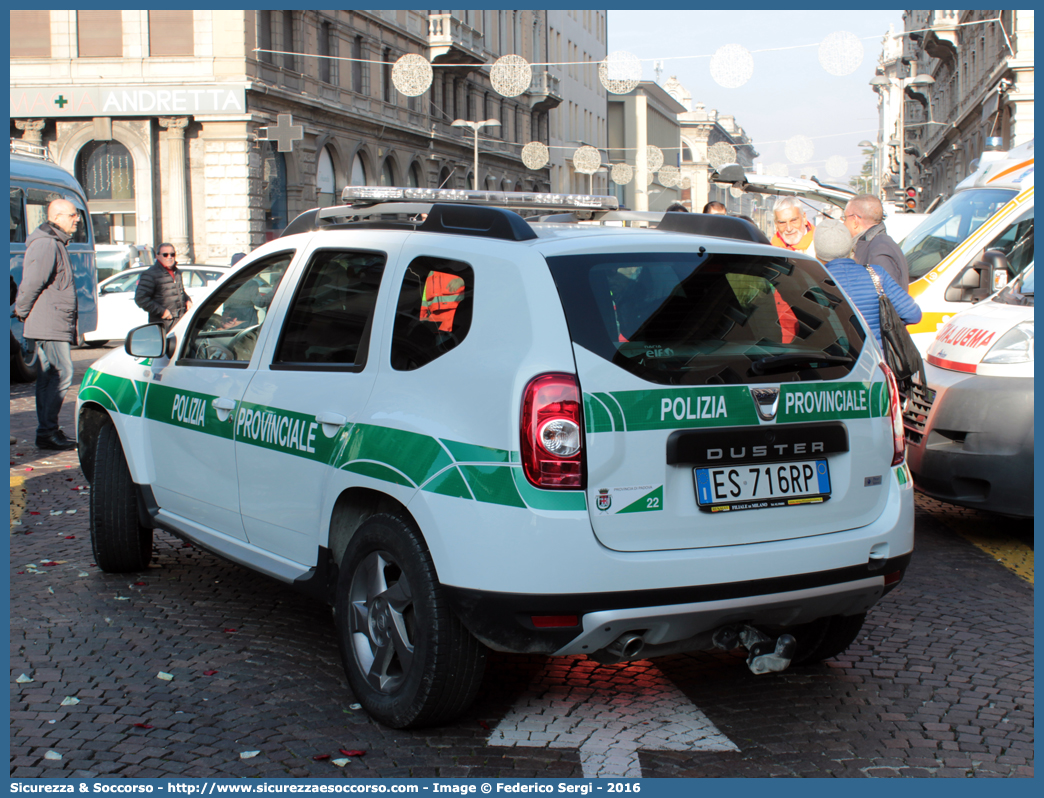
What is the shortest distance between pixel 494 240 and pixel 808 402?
1111 millimetres

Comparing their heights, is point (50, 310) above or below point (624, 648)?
above

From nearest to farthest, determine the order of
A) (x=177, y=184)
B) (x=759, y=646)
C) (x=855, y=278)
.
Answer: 1. (x=759, y=646)
2. (x=855, y=278)
3. (x=177, y=184)

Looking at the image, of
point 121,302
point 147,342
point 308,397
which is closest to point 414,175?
point 121,302

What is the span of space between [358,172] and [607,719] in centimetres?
3882

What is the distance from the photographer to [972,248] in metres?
8.49

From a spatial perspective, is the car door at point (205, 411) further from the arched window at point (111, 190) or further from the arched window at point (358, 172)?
the arched window at point (358, 172)

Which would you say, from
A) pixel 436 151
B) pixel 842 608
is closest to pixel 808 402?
pixel 842 608

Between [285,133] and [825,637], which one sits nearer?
[825,637]

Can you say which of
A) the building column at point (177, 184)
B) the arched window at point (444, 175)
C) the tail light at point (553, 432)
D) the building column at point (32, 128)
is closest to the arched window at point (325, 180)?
the building column at point (177, 184)

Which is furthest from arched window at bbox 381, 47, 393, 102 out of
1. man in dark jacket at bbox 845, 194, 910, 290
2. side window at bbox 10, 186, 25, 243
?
man in dark jacket at bbox 845, 194, 910, 290

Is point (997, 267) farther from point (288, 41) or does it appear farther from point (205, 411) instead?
point (288, 41)

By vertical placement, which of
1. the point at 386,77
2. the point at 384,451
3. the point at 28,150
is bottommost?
the point at 384,451

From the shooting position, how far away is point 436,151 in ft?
160

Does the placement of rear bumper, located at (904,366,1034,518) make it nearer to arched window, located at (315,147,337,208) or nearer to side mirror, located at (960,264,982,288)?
side mirror, located at (960,264,982,288)
